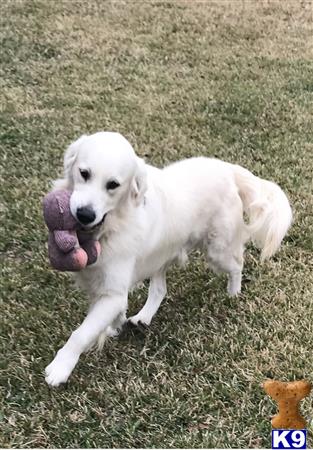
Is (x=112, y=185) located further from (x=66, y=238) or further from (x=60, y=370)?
(x=60, y=370)

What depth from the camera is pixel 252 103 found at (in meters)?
6.66

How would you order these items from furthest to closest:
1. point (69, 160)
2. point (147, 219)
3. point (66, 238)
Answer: point (147, 219), point (69, 160), point (66, 238)

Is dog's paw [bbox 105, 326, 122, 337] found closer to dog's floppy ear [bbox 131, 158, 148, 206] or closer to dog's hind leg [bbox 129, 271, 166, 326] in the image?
dog's hind leg [bbox 129, 271, 166, 326]

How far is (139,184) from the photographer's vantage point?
10.2 feet

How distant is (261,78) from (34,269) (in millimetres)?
4136

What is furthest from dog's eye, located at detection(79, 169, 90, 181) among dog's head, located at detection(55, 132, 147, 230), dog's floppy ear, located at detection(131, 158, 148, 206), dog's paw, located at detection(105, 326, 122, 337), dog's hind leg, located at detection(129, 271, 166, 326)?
dog's hind leg, located at detection(129, 271, 166, 326)

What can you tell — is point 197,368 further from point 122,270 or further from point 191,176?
point 191,176

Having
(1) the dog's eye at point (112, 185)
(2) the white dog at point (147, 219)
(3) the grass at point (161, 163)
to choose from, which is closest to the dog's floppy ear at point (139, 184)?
(2) the white dog at point (147, 219)

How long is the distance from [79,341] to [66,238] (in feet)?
1.52

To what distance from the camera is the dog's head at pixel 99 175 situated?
288 cm

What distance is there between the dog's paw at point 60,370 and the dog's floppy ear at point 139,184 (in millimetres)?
767

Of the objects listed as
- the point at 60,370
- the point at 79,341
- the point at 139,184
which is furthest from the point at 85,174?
the point at 60,370

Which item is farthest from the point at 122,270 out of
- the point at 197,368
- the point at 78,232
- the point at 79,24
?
the point at 79,24

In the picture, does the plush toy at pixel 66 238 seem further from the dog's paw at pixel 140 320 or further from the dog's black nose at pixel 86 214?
the dog's paw at pixel 140 320
